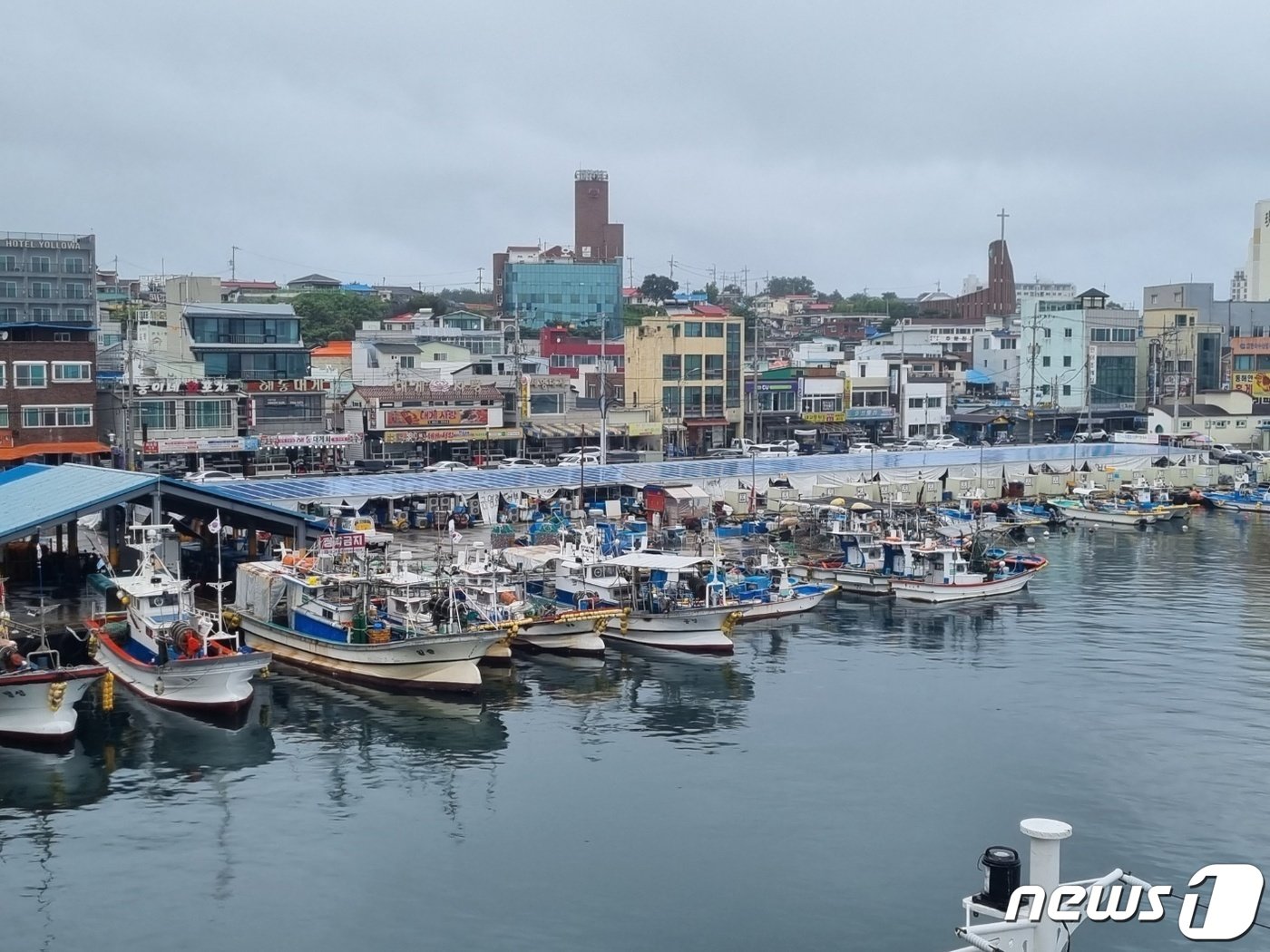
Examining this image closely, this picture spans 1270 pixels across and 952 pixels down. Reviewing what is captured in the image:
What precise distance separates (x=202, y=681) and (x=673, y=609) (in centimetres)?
1431

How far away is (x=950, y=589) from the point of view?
49906 millimetres

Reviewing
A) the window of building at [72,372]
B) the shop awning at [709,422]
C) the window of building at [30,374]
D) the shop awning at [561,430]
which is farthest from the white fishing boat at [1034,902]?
the shop awning at [709,422]

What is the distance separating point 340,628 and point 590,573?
29.0 ft

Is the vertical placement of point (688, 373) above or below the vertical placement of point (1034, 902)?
above

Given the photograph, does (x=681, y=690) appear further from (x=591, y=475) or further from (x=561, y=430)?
(x=561, y=430)

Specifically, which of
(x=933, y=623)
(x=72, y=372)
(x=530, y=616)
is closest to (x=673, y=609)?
(x=530, y=616)

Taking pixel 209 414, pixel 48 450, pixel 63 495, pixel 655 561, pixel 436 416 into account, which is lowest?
pixel 655 561

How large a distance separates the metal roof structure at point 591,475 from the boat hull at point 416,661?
340 inches

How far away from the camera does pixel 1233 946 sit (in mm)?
20984

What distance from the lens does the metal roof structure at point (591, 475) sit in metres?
58.0

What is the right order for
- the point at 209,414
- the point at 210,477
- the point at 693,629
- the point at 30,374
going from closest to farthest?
the point at 693,629 → the point at 30,374 → the point at 210,477 → the point at 209,414

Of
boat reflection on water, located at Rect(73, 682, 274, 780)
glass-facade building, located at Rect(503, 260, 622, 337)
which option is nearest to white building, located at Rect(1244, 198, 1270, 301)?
glass-facade building, located at Rect(503, 260, 622, 337)

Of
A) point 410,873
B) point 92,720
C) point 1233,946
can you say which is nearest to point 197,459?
point 92,720

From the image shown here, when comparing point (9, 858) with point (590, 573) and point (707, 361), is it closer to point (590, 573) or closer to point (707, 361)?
point (590, 573)
